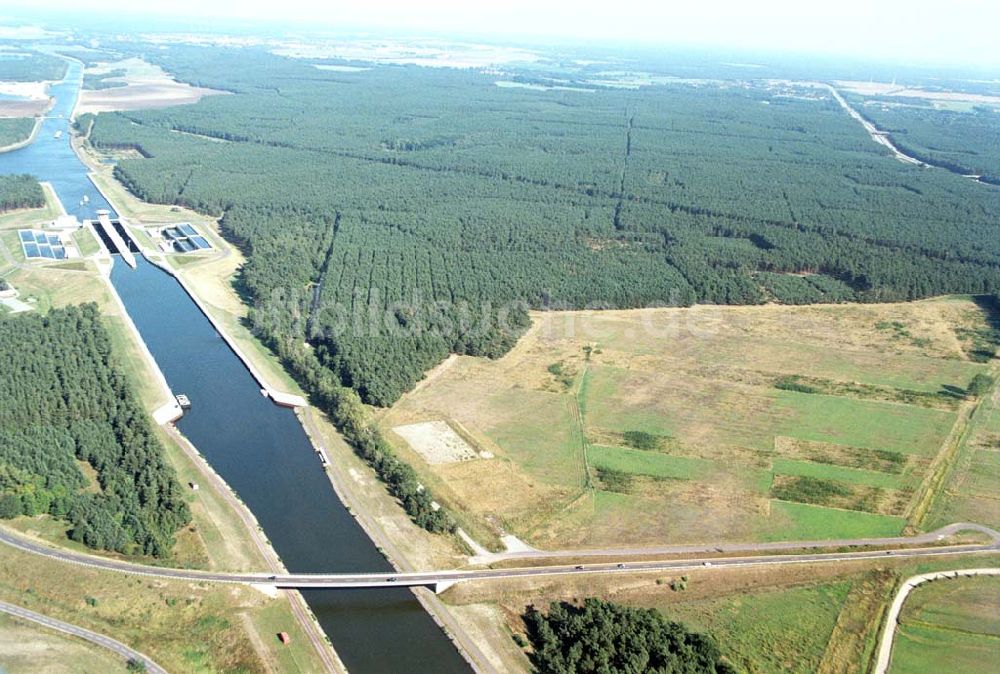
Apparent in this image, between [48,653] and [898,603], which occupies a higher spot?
[898,603]

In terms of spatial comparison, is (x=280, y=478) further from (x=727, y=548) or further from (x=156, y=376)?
(x=727, y=548)

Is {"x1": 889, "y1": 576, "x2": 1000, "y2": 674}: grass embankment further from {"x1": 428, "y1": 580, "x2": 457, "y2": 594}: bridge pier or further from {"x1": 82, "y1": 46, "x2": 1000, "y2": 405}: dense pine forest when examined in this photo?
{"x1": 82, "y1": 46, "x2": 1000, "y2": 405}: dense pine forest

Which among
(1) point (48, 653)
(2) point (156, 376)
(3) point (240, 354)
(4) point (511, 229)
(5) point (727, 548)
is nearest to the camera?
(1) point (48, 653)

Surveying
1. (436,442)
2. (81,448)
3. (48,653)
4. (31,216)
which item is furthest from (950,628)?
(31,216)

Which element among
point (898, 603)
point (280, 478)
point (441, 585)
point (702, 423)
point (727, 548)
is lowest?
point (280, 478)

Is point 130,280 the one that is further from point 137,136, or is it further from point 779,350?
point 137,136

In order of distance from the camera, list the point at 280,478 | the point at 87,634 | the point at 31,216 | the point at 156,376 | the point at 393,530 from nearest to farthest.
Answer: the point at 87,634
the point at 393,530
the point at 280,478
the point at 156,376
the point at 31,216

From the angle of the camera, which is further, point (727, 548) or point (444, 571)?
point (727, 548)
